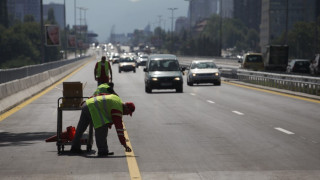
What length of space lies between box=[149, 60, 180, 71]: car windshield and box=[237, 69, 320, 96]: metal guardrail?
17.3 ft

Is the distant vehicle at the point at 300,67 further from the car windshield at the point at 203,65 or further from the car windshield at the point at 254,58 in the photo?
the car windshield at the point at 203,65

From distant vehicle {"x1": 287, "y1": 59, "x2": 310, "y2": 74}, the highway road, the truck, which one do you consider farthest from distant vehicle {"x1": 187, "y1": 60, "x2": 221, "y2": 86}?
the truck

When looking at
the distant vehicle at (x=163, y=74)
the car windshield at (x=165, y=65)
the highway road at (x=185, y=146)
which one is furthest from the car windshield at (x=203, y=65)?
the highway road at (x=185, y=146)

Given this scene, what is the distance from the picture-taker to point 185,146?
46.9 ft

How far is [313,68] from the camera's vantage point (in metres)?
53.1

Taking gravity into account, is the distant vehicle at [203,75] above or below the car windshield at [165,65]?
below

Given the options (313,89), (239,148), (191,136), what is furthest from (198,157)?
(313,89)

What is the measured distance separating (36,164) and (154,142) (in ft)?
11.5

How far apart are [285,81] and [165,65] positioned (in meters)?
5.86

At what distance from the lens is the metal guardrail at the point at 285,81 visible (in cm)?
3253

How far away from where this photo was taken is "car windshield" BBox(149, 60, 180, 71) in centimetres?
3719

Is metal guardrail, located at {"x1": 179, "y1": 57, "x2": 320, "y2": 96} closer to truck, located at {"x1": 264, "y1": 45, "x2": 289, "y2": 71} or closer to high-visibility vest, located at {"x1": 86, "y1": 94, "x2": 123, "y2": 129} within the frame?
truck, located at {"x1": 264, "y1": 45, "x2": 289, "y2": 71}

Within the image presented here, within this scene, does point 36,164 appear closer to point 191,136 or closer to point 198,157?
point 198,157

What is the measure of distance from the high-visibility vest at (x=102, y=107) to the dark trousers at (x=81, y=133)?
0.63 feet
